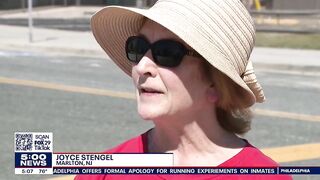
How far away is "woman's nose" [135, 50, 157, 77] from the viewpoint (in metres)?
2.04

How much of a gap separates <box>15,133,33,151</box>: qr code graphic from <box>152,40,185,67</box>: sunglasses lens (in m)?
0.47

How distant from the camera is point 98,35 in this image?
2.40m

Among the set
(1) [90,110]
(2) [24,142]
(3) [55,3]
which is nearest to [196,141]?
(2) [24,142]

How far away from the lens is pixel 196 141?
7.11 ft

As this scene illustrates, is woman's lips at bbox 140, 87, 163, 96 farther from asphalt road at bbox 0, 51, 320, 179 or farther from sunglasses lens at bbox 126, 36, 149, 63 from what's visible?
asphalt road at bbox 0, 51, 320, 179

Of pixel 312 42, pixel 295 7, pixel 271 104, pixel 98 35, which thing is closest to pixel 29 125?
pixel 271 104

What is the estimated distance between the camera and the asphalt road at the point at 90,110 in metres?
7.37

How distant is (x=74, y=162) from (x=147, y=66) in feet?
1.27

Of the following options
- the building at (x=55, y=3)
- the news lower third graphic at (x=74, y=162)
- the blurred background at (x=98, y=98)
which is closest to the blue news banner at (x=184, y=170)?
the news lower third graphic at (x=74, y=162)

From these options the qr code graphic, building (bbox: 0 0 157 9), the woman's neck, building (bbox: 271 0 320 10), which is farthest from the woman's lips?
building (bbox: 271 0 320 10)

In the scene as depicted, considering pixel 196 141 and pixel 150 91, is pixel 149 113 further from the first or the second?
pixel 196 141

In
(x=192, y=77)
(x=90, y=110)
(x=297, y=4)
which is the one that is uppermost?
(x=192, y=77)

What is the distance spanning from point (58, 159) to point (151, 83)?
0.37 meters

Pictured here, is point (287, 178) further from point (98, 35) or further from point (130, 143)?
point (98, 35)
